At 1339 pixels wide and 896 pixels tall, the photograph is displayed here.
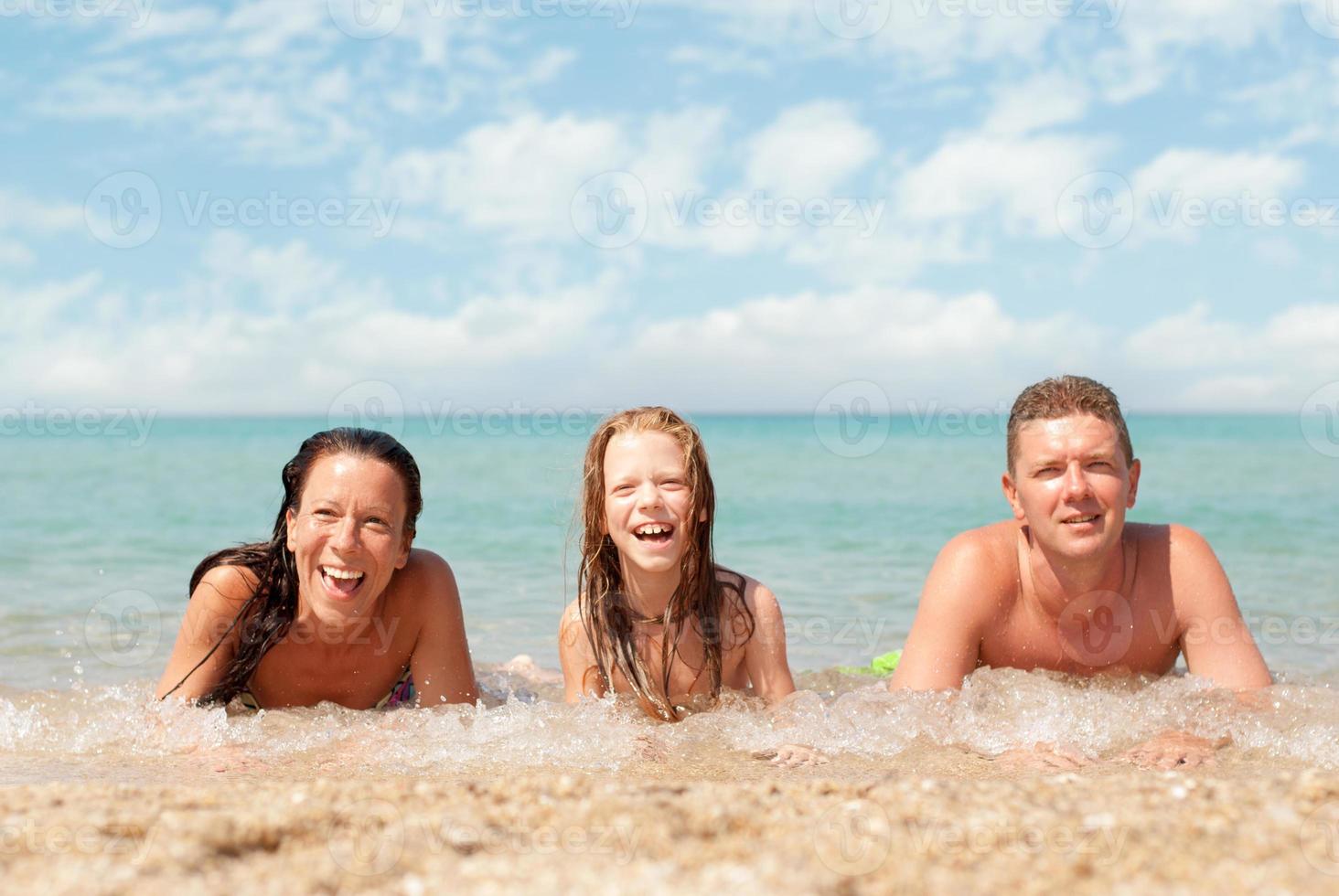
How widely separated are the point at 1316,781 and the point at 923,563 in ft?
28.6

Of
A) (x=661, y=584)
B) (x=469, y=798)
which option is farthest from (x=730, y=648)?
(x=469, y=798)

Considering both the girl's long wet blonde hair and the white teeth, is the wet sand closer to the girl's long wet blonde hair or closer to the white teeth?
the white teeth

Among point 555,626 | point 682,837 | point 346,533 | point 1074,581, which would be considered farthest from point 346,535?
point 555,626

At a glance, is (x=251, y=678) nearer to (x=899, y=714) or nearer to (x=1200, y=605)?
(x=899, y=714)

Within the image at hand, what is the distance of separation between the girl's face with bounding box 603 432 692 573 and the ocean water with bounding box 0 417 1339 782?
11.9 inches

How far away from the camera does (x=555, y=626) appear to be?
8.24 metres

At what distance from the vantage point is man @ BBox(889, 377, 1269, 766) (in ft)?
14.9

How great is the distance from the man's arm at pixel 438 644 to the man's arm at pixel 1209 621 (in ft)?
10.1

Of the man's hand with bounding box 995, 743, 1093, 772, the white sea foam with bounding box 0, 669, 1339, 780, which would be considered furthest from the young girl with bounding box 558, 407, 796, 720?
the man's hand with bounding box 995, 743, 1093, 772

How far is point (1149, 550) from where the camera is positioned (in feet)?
16.1

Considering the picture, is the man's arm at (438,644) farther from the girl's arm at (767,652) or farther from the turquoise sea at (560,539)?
the girl's arm at (767,652)

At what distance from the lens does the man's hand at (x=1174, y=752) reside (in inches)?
156

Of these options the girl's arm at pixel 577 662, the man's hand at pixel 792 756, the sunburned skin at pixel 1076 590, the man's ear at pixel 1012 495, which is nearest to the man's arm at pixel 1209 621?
the sunburned skin at pixel 1076 590

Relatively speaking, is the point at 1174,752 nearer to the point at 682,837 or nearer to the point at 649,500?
the point at 649,500
